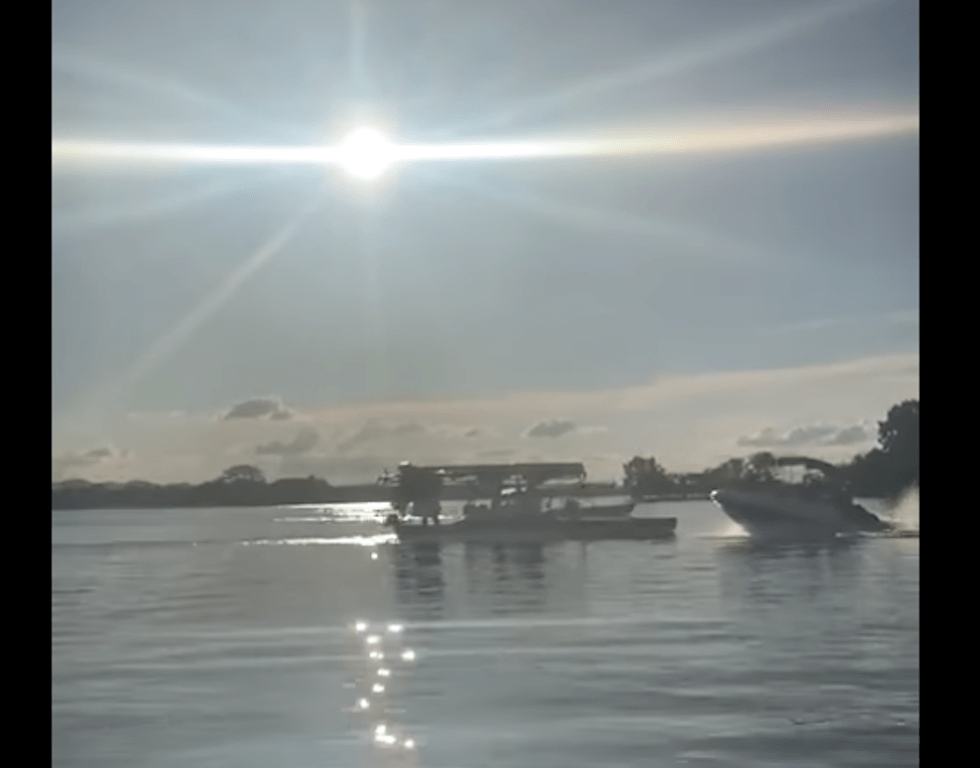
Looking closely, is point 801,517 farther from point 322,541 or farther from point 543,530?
point 322,541

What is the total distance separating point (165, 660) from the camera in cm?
877

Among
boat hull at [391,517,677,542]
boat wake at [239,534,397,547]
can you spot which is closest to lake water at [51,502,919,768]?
boat hull at [391,517,677,542]

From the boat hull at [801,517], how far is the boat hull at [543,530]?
131 cm

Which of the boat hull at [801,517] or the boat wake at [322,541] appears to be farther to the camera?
the boat wake at [322,541]

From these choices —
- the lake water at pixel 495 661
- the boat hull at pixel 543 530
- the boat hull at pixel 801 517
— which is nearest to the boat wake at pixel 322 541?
the boat hull at pixel 543 530

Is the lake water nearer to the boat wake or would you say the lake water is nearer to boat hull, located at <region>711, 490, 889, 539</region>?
boat hull, located at <region>711, 490, 889, 539</region>

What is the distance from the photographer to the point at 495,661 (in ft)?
29.8

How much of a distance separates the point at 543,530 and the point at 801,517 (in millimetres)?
4267

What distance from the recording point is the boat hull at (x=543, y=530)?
68.1 ft

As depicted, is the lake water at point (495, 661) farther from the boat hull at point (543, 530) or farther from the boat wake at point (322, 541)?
the boat wake at point (322, 541)

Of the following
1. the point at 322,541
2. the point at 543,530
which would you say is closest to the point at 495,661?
the point at 543,530

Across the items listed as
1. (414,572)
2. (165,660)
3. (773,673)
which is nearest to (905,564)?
(414,572)
